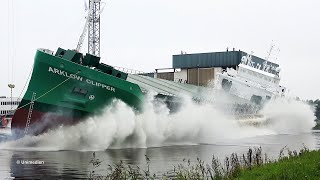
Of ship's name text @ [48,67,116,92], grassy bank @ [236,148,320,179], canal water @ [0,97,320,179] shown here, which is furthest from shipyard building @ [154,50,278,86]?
grassy bank @ [236,148,320,179]

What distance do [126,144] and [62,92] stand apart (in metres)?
5.75

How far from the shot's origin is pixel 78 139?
91.3 ft

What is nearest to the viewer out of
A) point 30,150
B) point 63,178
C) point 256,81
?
point 63,178

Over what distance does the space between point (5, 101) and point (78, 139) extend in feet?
263

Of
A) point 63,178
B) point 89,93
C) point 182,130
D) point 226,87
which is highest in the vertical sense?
point 226,87

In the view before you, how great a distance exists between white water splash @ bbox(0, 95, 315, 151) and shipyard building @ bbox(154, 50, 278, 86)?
290 inches

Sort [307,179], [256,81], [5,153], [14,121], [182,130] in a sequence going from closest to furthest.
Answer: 1. [307,179]
2. [5,153]
3. [14,121]
4. [182,130]
5. [256,81]

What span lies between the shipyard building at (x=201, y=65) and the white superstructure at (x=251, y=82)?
47.1 inches

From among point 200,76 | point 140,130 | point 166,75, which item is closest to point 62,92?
point 140,130

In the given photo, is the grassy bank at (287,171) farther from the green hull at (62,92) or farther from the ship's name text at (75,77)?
the ship's name text at (75,77)

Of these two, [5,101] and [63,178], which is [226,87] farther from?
[5,101]

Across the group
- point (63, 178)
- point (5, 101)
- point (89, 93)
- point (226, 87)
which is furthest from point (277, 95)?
point (5, 101)

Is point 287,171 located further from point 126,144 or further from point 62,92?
point 62,92

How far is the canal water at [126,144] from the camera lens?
1908 centimetres
